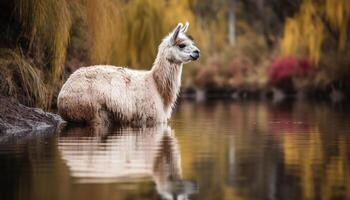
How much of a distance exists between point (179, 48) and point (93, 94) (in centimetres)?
188

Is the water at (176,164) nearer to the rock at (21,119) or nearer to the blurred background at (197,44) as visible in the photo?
the rock at (21,119)

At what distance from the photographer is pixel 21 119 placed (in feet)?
48.8

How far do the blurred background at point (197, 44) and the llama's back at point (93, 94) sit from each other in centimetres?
→ 41

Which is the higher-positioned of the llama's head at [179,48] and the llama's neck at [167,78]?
the llama's head at [179,48]

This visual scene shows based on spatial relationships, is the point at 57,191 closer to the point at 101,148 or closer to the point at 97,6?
the point at 101,148

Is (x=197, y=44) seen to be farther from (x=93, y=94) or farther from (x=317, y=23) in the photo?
(x=93, y=94)

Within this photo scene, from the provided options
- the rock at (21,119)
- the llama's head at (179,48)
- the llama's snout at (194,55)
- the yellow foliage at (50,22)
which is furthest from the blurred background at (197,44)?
the llama's snout at (194,55)

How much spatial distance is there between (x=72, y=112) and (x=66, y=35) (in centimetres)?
146

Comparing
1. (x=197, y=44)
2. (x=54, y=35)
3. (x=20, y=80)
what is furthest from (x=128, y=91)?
(x=197, y=44)

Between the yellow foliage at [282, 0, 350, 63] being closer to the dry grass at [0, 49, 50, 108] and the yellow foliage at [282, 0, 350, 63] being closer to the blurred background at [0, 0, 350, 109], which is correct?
the blurred background at [0, 0, 350, 109]

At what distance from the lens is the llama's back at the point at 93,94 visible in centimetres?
1603

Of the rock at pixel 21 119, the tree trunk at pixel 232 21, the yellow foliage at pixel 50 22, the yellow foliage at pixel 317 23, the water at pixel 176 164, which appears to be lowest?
the water at pixel 176 164

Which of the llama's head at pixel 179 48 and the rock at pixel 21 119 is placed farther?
the llama's head at pixel 179 48

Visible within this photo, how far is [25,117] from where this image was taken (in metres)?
15.1
